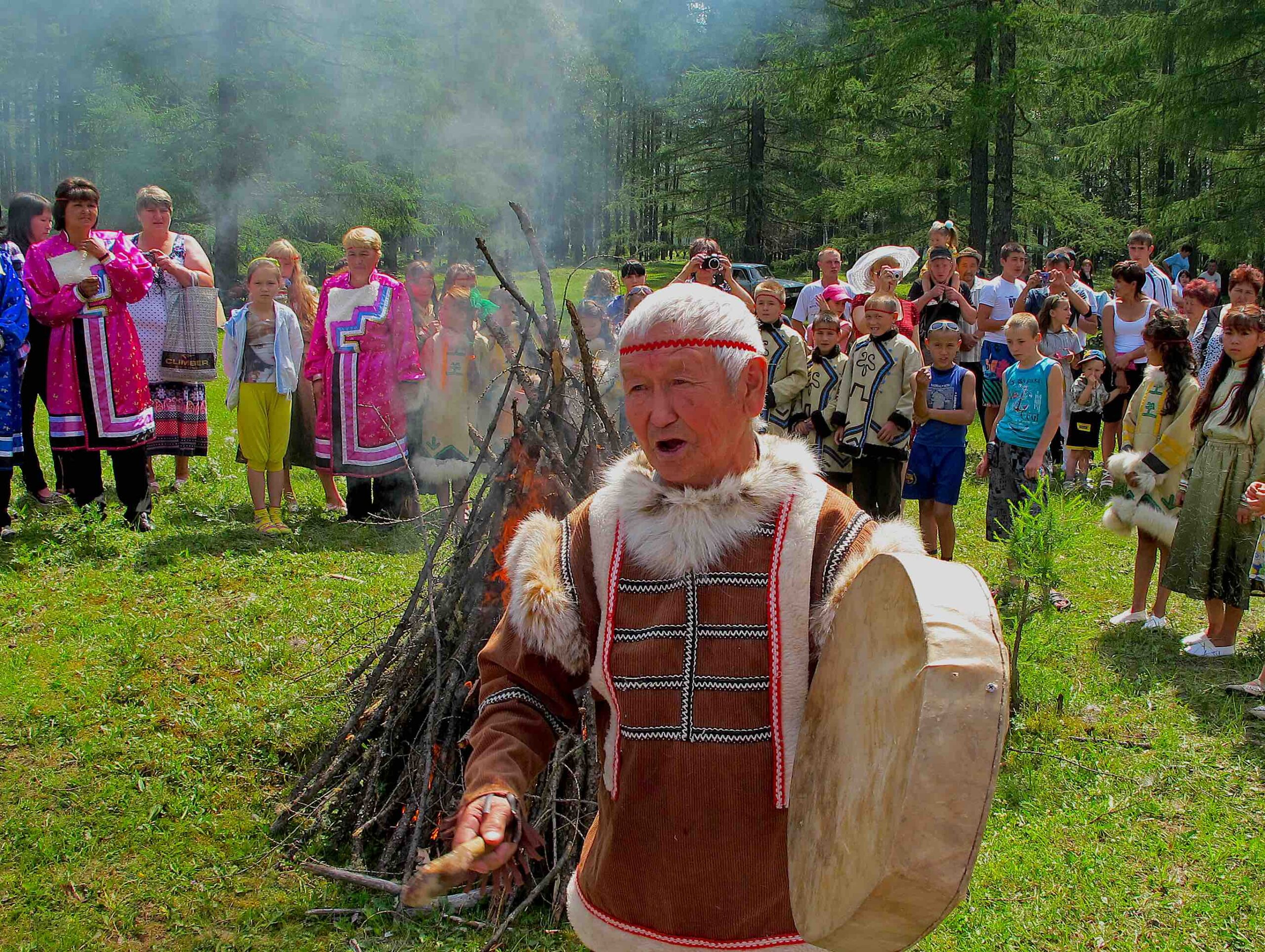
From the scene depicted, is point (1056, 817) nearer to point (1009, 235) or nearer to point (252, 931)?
Answer: point (252, 931)

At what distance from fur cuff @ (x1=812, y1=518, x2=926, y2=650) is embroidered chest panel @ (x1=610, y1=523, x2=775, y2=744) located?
0.09 meters

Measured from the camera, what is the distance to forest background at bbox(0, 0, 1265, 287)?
15.2m

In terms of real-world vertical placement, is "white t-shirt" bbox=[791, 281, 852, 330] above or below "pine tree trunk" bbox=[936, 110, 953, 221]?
below

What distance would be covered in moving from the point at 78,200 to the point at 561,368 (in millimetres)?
4576

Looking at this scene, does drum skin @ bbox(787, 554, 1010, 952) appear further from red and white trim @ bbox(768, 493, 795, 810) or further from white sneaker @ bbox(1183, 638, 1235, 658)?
white sneaker @ bbox(1183, 638, 1235, 658)

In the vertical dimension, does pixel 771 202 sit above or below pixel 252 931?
above

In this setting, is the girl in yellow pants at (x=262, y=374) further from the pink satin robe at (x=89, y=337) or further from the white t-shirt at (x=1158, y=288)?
the white t-shirt at (x=1158, y=288)

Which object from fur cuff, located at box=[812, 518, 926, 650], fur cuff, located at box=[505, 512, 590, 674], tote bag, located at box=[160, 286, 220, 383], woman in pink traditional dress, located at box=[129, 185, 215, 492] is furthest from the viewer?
tote bag, located at box=[160, 286, 220, 383]

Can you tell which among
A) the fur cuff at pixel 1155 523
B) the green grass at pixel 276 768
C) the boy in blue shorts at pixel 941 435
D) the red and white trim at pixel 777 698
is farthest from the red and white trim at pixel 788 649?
the boy in blue shorts at pixel 941 435

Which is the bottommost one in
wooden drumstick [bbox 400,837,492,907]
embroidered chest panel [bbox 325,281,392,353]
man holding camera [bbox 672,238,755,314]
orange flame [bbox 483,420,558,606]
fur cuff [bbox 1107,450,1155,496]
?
wooden drumstick [bbox 400,837,492,907]

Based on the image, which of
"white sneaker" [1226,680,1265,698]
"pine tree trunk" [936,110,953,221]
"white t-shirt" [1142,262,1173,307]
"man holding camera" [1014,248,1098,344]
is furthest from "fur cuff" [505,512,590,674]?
"pine tree trunk" [936,110,953,221]

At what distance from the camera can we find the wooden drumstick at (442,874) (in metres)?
1.58

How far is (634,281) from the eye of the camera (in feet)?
27.6

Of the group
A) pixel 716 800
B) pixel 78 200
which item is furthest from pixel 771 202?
pixel 716 800
